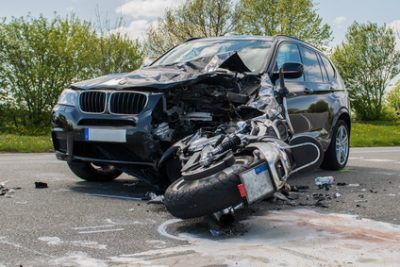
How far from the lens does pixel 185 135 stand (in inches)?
225

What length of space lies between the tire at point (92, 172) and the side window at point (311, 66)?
2853 mm

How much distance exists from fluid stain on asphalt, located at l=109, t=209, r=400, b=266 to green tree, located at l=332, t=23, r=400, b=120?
4695 cm

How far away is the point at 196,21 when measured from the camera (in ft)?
126

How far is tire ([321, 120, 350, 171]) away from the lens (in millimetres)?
8641

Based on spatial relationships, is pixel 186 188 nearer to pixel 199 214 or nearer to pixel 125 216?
pixel 199 214

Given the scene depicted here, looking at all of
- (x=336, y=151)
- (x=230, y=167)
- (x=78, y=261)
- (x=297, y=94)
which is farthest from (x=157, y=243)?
(x=336, y=151)

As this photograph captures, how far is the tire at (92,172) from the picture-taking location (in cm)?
700

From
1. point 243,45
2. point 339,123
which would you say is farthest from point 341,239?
point 339,123

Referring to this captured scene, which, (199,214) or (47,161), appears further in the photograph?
(47,161)

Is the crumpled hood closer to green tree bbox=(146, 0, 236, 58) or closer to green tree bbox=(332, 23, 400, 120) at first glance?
green tree bbox=(146, 0, 236, 58)

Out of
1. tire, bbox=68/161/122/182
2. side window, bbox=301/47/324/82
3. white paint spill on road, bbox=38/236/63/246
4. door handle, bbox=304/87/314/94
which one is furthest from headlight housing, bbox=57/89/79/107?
side window, bbox=301/47/324/82

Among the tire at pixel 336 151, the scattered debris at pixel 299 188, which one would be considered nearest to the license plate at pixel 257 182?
the scattered debris at pixel 299 188

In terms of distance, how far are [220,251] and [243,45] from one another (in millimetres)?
3798

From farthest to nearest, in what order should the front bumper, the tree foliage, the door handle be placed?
the tree foliage, the door handle, the front bumper
